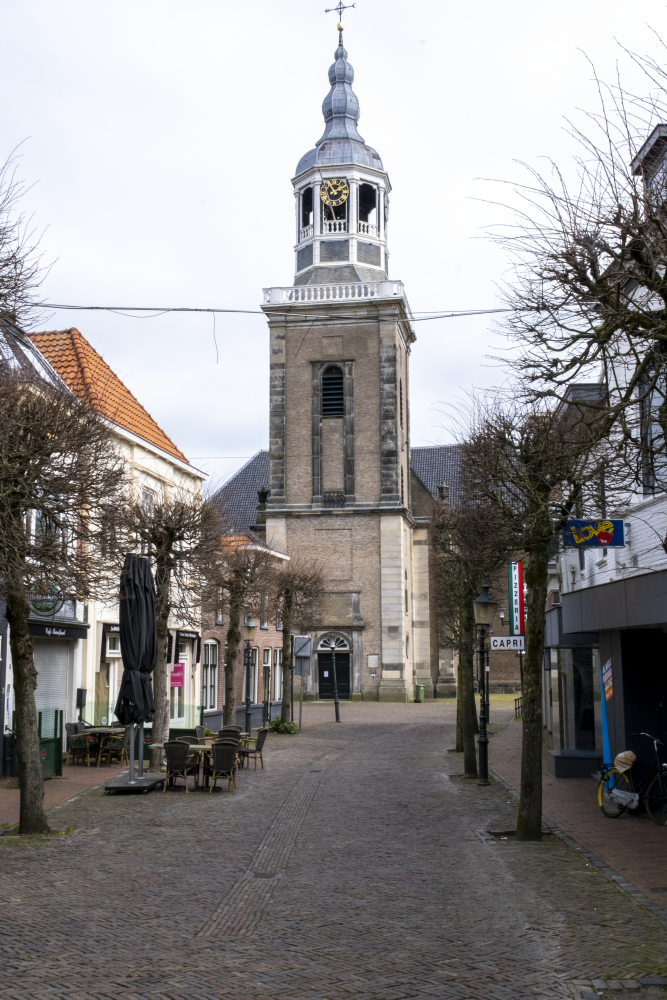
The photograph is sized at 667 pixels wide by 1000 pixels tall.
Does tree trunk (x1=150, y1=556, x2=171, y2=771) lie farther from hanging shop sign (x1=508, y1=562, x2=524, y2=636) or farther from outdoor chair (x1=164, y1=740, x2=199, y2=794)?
hanging shop sign (x1=508, y1=562, x2=524, y2=636)

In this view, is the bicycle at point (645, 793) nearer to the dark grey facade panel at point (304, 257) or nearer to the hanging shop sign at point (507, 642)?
the hanging shop sign at point (507, 642)

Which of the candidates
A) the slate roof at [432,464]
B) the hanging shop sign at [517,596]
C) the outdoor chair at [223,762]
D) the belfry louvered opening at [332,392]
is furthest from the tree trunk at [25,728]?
the slate roof at [432,464]

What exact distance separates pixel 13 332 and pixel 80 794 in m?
7.45

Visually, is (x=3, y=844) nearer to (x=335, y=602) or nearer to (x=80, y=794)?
(x=80, y=794)

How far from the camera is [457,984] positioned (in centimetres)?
664

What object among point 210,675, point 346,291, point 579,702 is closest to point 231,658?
point 210,675

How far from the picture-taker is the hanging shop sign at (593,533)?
1292cm

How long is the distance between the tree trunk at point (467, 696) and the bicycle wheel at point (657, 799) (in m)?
5.24

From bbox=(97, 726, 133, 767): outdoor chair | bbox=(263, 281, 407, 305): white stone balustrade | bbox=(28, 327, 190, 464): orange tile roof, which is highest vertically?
bbox=(263, 281, 407, 305): white stone balustrade

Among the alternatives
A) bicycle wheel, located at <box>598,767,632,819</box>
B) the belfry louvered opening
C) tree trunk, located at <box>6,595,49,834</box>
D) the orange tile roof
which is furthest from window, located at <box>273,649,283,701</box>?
tree trunk, located at <box>6,595,49,834</box>

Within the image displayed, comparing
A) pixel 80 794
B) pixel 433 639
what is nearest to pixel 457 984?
pixel 80 794

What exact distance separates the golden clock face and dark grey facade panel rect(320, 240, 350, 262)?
183cm

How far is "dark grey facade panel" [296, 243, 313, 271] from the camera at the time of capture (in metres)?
51.4

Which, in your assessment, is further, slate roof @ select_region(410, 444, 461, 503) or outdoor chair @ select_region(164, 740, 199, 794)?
slate roof @ select_region(410, 444, 461, 503)
